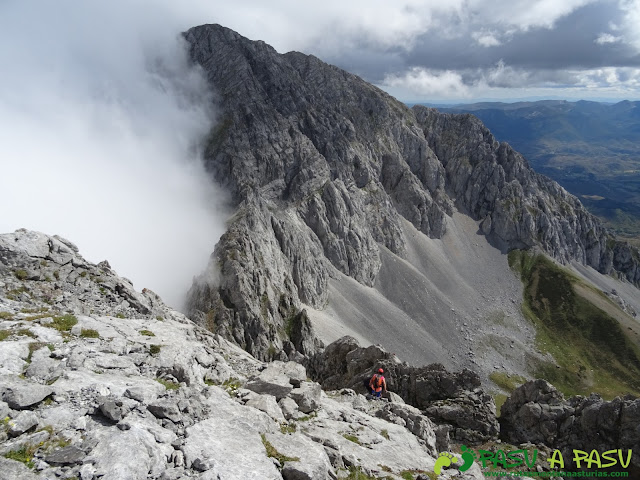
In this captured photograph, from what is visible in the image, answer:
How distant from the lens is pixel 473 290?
175750 mm

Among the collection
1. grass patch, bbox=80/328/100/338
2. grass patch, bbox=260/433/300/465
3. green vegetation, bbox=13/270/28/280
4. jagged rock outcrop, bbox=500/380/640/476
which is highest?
green vegetation, bbox=13/270/28/280

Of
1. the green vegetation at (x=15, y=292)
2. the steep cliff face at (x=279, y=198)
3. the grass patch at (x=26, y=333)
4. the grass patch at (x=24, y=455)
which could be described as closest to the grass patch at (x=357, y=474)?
the grass patch at (x=24, y=455)

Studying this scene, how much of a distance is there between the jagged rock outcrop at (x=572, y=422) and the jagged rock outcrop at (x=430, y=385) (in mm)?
3259

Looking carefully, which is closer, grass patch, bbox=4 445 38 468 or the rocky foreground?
grass patch, bbox=4 445 38 468

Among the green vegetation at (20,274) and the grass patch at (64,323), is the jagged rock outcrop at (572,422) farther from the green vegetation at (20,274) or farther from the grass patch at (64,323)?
the green vegetation at (20,274)

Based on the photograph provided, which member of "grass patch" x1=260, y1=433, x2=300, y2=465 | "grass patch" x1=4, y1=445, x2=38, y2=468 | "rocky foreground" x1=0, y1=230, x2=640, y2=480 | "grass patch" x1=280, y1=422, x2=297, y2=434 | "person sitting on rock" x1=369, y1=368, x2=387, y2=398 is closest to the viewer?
"grass patch" x1=4, y1=445, x2=38, y2=468

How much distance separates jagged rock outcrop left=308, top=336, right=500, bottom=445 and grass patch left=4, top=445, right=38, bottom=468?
3447 cm

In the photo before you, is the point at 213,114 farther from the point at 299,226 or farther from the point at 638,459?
the point at 638,459

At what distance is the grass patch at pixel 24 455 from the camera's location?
12133 millimetres

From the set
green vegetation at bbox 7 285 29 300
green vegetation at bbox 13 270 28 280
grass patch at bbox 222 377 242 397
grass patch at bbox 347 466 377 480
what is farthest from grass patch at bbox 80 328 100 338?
grass patch at bbox 347 466 377 480

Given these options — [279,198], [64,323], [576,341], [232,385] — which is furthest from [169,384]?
[576,341]

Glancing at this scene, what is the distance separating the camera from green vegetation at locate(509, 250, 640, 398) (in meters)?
140

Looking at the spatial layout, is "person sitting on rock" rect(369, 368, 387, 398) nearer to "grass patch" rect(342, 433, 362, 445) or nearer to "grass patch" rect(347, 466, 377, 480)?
"grass patch" rect(342, 433, 362, 445)

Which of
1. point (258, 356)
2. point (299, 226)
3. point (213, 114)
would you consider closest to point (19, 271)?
point (258, 356)
